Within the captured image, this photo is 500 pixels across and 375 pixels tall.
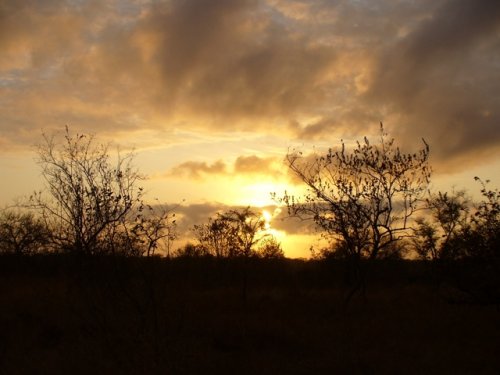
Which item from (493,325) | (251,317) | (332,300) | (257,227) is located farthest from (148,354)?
(257,227)

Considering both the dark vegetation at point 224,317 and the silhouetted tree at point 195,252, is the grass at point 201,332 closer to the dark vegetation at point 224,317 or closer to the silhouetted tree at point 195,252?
the dark vegetation at point 224,317

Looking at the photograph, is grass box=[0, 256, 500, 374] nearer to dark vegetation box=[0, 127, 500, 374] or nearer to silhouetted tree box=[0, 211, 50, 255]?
dark vegetation box=[0, 127, 500, 374]

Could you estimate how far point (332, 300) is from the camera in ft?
89.5

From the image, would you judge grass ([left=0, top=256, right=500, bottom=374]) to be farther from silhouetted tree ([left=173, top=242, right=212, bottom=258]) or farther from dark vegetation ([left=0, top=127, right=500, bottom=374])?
silhouetted tree ([left=173, top=242, right=212, bottom=258])

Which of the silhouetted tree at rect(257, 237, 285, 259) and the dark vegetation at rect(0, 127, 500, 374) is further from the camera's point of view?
the silhouetted tree at rect(257, 237, 285, 259)

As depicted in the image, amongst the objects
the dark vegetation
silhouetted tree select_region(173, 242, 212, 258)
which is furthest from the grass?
silhouetted tree select_region(173, 242, 212, 258)

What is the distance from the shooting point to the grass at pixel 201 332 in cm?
1155

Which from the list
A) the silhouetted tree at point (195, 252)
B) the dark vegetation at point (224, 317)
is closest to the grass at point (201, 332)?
the dark vegetation at point (224, 317)

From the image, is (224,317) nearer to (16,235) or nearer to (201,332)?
(201,332)

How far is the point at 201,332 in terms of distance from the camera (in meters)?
16.8

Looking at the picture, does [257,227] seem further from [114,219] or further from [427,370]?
[427,370]

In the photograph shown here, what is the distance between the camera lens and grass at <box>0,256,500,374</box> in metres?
11.5

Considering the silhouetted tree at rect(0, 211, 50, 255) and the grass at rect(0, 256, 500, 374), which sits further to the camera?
the silhouetted tree at rect(0, 211, 50, 255)

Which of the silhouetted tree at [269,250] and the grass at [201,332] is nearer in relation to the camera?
the grass at [201,332]
